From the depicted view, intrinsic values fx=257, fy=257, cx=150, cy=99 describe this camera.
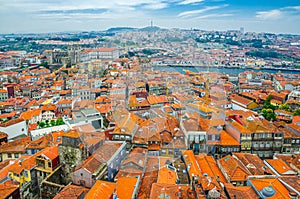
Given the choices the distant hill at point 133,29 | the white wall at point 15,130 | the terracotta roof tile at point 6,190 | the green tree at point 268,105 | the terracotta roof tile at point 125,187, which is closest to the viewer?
the terracotta roof tile at point 125,187

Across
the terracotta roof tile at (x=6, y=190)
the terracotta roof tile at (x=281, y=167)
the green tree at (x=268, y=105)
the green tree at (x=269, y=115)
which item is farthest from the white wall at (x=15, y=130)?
the green tree at (x=268, y=105)

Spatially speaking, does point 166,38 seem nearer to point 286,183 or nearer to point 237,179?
point 237,179

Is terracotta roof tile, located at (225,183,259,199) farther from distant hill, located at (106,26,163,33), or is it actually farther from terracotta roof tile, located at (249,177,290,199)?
distant hill, located at (106,26,163,33)

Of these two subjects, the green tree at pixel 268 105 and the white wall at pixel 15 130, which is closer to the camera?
the white wall at pixel 15 130

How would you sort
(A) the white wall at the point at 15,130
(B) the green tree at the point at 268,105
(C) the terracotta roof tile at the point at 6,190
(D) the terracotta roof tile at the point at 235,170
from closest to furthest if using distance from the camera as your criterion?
(C) the terracotta roof tile at the point at 6,190
(D) the terracotta roof tile at the point at 235,170
(A) the white wall at the point at 15,130
(B) the green tree at the point at 268,105

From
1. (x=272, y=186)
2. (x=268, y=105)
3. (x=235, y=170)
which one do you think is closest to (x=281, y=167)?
(x=235, y=170)

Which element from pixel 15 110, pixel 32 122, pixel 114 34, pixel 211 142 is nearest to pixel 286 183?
pixel 211 142

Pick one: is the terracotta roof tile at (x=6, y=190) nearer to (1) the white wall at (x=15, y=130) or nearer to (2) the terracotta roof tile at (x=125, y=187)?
(2) the terracotta roof tile at (x=125, y=187)

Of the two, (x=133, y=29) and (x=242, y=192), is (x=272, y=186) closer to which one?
(x=242, y=192)

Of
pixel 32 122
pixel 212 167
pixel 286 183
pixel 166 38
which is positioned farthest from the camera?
pixel 32 122

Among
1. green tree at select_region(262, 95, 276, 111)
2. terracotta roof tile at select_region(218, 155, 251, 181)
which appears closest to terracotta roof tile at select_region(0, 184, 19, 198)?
terracotta roof tile at select_region(218, 155, 251, 181)

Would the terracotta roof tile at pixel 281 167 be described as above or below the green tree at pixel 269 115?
below
